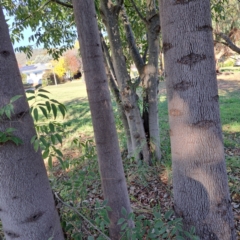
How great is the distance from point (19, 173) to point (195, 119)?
2.34 feet

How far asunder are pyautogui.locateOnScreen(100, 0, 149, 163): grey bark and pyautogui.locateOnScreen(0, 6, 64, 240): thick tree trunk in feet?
6.43

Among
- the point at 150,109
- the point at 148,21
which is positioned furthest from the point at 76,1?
the point at 150,109

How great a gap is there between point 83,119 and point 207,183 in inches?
257

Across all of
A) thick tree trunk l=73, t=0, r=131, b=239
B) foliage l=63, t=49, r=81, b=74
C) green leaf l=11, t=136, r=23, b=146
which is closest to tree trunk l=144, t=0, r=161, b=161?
thick tree trunk l=73, t=0, r=131, b=239

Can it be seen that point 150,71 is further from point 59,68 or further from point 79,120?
point 59,68

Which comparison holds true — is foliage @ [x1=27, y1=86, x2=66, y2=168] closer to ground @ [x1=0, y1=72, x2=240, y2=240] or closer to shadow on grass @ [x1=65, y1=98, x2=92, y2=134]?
ground @ [x1=0, y1=72, x2=240, y2=240]

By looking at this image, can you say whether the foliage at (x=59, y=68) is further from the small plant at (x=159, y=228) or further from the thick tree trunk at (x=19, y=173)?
the small plant at (x=159, y=228)

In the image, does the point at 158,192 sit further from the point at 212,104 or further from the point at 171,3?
the point at 171,3

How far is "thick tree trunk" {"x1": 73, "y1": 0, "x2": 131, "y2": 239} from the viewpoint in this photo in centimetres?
121

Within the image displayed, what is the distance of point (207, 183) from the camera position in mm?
922

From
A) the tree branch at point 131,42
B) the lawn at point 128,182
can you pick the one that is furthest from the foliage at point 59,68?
the tree branch at point 131,42

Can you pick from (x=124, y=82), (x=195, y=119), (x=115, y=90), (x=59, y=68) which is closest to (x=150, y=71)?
(x=124, y=82)

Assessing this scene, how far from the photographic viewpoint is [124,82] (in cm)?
294

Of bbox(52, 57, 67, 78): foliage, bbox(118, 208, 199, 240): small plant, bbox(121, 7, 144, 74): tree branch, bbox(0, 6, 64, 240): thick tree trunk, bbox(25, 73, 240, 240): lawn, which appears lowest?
bbox(25, 73, 240, 240): lawn
